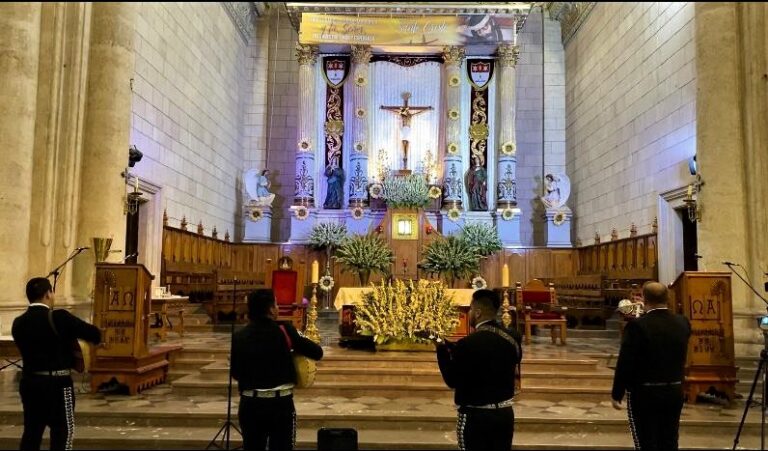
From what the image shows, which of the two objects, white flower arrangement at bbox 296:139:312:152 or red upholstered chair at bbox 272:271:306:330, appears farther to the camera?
white flower arrangement at bbox 296:139:312:152

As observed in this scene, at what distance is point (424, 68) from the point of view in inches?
706

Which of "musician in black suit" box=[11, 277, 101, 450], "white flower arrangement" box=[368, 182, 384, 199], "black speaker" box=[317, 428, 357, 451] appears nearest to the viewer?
"musician in black suit" box=[11, 277, 101, 450]

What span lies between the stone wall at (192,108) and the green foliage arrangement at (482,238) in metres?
6.09

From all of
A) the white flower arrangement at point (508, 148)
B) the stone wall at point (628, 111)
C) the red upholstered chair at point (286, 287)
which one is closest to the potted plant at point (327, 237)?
the white flower arrangement at point (508, 148)

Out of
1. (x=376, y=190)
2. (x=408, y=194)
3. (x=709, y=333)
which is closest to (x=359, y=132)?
(x=376, y=190)

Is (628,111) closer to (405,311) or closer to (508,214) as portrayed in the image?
(508,214)

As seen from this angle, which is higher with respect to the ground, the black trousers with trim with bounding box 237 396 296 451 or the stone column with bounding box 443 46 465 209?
the stone column with bounding box 443 46 465 209

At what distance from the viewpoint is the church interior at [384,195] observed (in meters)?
6.59

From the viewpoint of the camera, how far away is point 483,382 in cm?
323

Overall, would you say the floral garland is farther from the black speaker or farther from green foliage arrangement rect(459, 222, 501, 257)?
the black speaker

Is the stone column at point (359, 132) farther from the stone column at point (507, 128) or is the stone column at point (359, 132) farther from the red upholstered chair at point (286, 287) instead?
the red upholstered chair at point (286, 287)

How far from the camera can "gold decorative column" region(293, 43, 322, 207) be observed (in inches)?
650

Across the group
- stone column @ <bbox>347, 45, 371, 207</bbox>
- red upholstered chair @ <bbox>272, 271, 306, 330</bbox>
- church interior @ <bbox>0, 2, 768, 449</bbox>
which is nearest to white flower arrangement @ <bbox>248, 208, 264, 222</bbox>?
church interior @ <bbox>0, 2, 768, 449</bbox>

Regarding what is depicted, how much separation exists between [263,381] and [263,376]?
3cm
